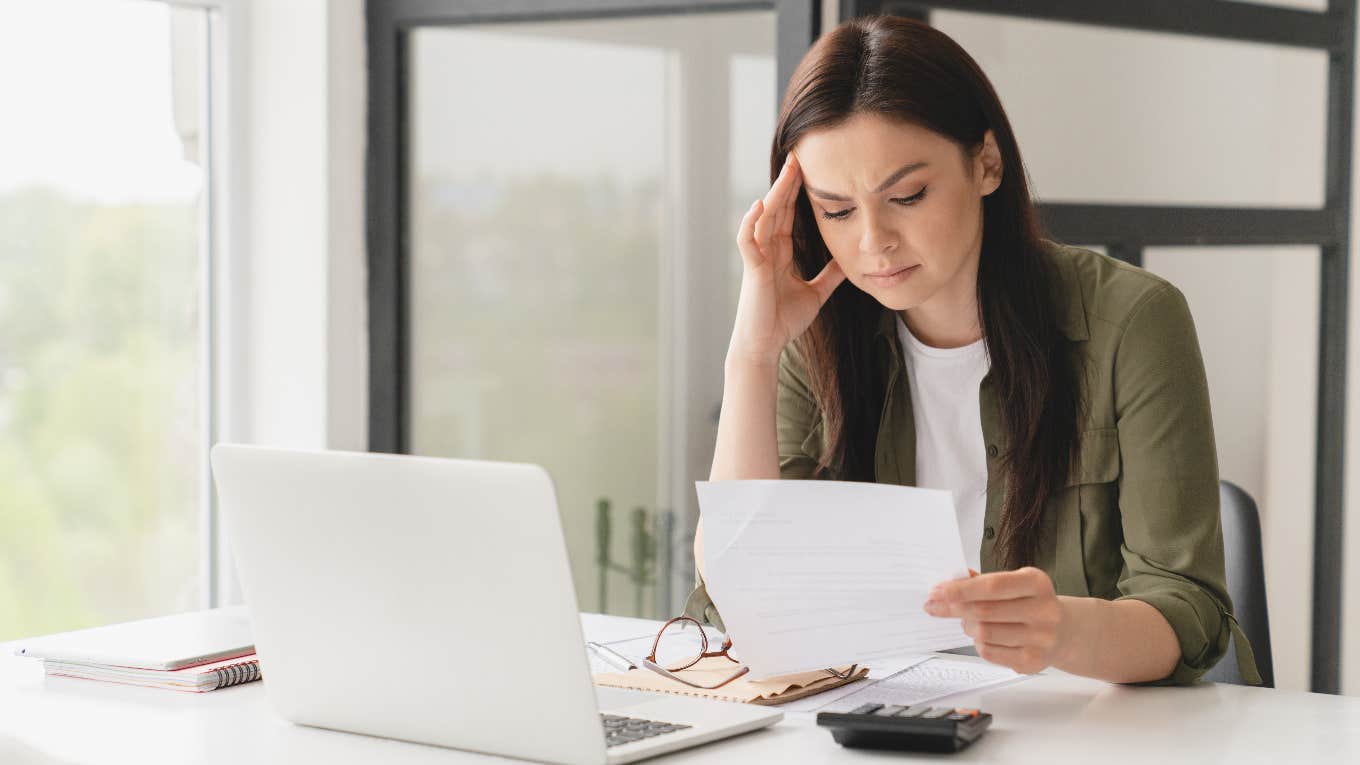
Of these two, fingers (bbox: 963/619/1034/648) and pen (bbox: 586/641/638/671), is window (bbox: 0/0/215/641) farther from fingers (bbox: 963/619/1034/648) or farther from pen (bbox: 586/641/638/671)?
fingers (bbox: 963/619/1034/648)

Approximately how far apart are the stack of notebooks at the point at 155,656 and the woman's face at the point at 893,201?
2.34 feet

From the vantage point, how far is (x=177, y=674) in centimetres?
131

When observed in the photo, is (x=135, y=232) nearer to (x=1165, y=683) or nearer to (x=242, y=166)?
(x=242, y=166)

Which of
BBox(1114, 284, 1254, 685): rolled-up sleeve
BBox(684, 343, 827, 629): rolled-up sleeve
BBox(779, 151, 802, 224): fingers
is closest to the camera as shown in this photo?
BBox(1114, 284, 1254, 685): rolled-up sleeve

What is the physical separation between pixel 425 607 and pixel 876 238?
64cm

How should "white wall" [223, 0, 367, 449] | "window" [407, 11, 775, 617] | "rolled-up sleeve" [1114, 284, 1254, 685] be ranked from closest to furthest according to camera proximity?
"rolled-up sleeve" [1114, 284, 1254, 685] < "white wall" [223, 0, 367, 449] < "window" [407, 11, 775, 617]

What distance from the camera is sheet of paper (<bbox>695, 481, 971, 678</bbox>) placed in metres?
1.09

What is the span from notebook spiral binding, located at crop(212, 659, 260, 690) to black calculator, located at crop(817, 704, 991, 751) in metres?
0.55

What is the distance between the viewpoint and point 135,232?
2570 mm

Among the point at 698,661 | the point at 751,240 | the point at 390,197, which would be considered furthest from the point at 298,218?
the point at 698,661

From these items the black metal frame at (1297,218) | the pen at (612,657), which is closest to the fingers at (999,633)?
the pen at (612,657)

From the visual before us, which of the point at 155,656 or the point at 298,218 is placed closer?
the point at 155,656

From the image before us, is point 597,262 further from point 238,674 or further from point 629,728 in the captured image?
point 629,728

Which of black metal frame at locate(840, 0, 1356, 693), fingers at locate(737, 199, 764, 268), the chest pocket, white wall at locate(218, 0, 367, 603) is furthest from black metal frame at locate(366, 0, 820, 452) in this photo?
the chest pocket
